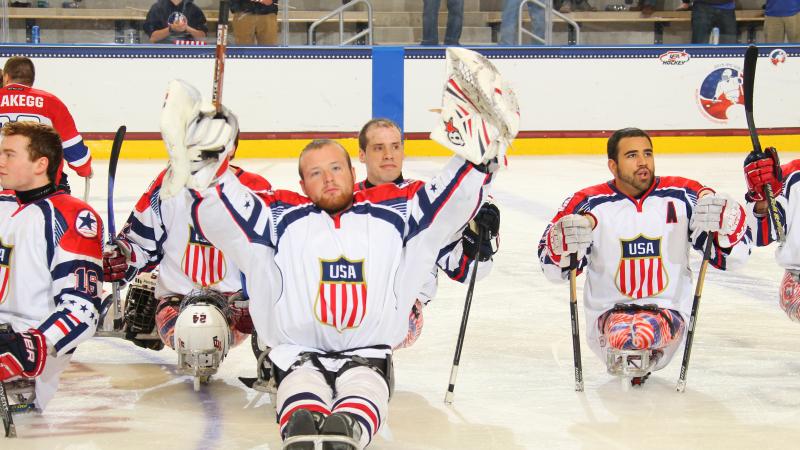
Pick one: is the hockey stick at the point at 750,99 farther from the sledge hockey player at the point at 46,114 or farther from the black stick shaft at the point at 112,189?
the sledge hockey player at the point at 46,114

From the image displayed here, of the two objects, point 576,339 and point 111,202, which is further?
point 111,202

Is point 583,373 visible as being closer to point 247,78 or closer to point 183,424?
point 183,424

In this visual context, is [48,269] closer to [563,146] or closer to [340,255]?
[340,255]

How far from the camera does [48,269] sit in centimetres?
353

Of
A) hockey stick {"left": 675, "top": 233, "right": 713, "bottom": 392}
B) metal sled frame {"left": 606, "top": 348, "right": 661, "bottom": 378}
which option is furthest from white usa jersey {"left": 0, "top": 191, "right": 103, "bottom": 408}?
hockey stick {"left": 675, "top": 233, "right": 713, "bottom": 392}

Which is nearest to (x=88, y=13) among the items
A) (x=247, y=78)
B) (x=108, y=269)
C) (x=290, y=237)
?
(x=247, y=78)

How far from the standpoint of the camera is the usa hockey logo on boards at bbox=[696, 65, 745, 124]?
1170cm

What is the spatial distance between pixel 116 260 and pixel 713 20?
30.4 ft

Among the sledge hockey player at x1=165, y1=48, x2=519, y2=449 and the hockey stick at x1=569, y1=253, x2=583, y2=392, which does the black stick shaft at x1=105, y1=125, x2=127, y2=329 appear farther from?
the hockey stick at x1=569, y1=253, x2=583, y2=392

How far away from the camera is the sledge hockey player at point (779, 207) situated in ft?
13.3

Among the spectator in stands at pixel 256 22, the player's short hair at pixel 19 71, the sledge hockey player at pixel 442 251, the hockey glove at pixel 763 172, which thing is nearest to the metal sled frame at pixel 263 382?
the sledge hockey player at pixel 442 251

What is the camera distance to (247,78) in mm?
11148

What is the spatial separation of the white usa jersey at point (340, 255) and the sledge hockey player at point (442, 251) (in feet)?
1.75

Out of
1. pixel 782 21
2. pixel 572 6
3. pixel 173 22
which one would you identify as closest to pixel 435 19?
pixel 572 6
